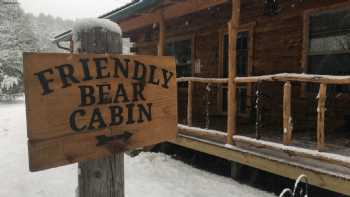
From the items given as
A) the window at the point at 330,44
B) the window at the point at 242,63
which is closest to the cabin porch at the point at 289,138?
the window at the point at 242,63

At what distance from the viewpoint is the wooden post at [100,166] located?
1.71m

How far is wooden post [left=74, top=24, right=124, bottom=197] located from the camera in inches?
67.5

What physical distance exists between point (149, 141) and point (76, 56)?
2.03 feet

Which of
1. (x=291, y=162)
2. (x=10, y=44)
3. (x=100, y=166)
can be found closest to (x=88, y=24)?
(x=100, y=166)

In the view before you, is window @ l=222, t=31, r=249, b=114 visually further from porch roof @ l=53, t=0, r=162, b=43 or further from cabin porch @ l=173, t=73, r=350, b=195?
porch roof @ l=53, t=0, r=162, b=43

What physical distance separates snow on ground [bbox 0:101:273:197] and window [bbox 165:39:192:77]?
12.0 feet

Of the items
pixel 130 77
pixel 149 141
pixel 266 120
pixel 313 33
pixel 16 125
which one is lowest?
pixel 16 125

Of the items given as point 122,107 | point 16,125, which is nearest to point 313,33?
point 122,107

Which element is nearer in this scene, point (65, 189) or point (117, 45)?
point (117, 45)

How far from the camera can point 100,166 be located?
178 cm

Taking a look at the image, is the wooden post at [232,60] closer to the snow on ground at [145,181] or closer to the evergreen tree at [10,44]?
the snow on ground at [145,181]

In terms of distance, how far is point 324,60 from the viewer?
7016 mm

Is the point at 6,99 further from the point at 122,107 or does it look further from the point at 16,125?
the point at 122,107

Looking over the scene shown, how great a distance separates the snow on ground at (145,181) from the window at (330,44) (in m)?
3.05
